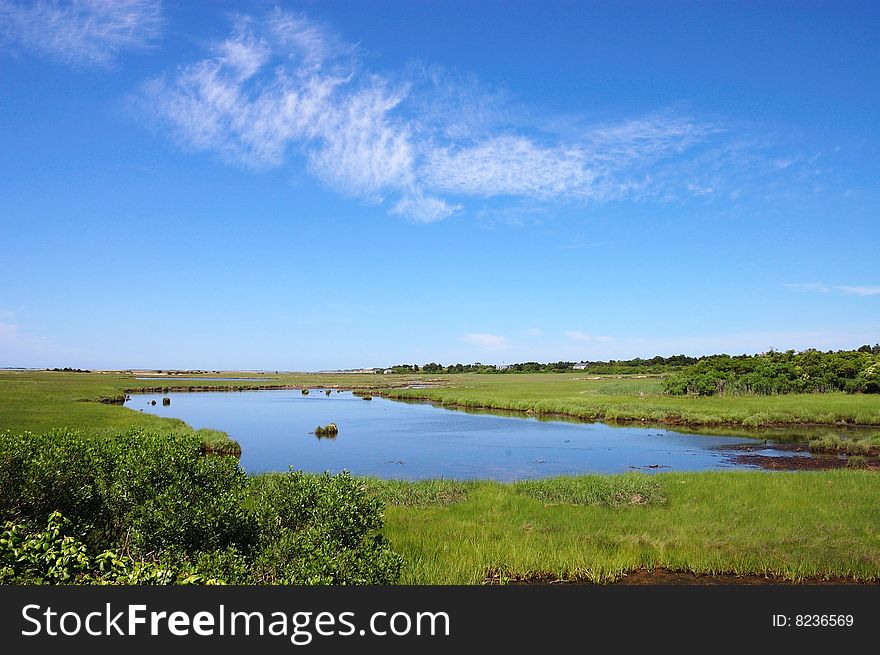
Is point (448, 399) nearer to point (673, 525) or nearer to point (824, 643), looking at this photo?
point (673, 525)

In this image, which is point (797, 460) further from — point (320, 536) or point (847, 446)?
point (320, 536)

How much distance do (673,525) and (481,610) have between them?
11.1 m

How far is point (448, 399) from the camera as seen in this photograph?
84000 mm

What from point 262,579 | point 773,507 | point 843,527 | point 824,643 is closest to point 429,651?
point 262,579

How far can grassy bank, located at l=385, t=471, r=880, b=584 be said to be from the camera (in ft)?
41.2

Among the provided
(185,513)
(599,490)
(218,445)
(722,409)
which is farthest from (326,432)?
(185,513)

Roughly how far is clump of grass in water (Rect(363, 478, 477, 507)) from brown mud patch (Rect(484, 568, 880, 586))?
758 cm

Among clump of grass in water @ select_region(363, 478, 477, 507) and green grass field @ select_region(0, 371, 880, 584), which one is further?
clump of grass in water @ select_region(363, 478, 477, 507)

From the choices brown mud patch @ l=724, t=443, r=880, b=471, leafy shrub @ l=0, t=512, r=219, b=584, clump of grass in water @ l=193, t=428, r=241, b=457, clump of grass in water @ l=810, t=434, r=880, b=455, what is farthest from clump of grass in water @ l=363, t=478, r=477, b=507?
clump of grass in water @ l=810, t=434, r=880, b=455

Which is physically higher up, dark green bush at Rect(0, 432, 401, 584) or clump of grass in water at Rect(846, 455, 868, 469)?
dark green bush at Rect(0, 432, 401, 584)

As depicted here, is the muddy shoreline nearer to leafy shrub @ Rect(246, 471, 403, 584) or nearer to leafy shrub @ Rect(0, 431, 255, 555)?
leafy shrub @ Rect(246, 471, 403, 584)

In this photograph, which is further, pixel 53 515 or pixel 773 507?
pixel 773 507

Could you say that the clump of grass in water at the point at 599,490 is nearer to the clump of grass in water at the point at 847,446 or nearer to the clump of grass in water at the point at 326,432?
the clump of grass in water at the point at 847,446

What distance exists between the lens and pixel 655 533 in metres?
15.3
